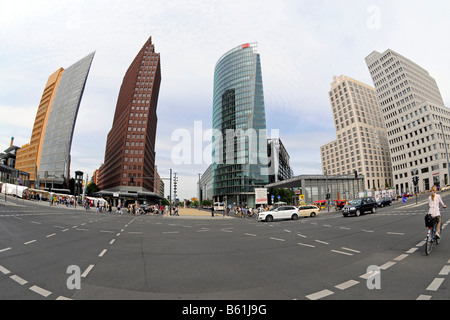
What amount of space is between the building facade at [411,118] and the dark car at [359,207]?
225 ft

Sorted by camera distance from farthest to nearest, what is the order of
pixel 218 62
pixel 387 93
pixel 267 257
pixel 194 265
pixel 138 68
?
pixel 218 62
pixel 138 68
pixel 387 93
pixel 267 257
pixel 194 265

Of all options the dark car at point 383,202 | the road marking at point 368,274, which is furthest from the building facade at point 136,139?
the road marking at point 368,274

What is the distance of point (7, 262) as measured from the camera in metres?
6.57

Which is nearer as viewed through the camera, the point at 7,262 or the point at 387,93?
the point at 7,262

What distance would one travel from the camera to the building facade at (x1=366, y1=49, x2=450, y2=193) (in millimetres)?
→ 78875

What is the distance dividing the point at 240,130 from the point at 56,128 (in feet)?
281

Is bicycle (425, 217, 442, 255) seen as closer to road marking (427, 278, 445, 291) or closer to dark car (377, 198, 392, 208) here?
road marking (427, 278, 445, 291)

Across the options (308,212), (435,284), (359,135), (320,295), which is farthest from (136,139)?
(359,135)

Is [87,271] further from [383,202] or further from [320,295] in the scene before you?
[383,202]

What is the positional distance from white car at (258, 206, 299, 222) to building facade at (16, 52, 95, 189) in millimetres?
99881

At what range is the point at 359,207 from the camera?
2438 centimetres
